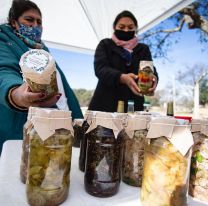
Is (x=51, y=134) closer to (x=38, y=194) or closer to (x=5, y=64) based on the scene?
(x=38, y=194)

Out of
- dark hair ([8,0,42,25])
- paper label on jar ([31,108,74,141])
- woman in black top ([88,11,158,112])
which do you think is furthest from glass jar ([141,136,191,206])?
woman in black top ([88,11,158,112])

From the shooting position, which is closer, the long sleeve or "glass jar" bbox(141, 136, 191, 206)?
"glass jar" bbox(141, 136, 191, 206)

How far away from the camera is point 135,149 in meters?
0.55

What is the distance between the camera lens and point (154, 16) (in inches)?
101

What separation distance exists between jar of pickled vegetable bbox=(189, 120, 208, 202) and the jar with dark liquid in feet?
0.59

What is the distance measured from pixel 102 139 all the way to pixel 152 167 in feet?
0.40

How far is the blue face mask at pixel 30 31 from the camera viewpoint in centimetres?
102

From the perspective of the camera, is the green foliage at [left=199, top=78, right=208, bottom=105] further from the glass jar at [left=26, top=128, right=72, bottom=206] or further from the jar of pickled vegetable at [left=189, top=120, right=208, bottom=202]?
the glass jar at [left=26, top=128, right=72, bottom=206]

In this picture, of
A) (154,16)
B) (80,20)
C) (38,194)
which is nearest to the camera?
(38,194)

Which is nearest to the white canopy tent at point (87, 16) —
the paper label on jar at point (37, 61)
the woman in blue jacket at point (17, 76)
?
the woman in blue jacket at point (17, 76)

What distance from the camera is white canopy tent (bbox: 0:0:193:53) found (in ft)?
7.89

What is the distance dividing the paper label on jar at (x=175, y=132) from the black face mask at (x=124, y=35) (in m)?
1.26

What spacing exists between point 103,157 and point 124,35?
128 centimetres

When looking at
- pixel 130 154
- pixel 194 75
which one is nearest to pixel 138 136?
pixel 130 154
